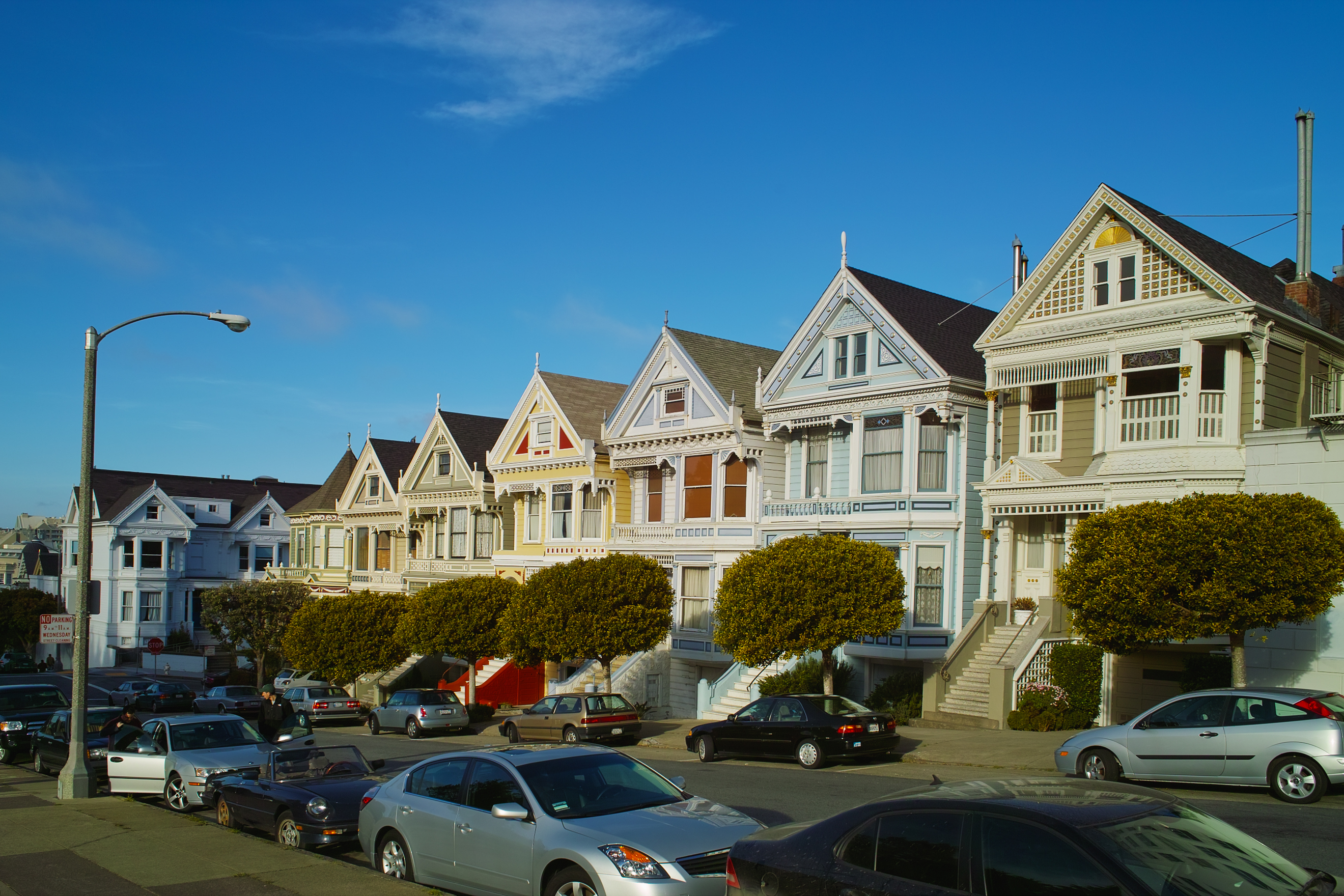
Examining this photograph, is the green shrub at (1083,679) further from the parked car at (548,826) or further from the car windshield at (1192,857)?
the car windshield at (1192,857)

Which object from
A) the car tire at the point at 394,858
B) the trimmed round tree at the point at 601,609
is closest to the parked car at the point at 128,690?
the trimmed round tree at the point at 601,609

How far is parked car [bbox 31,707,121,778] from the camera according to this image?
20.1 metres

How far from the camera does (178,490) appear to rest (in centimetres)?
7144

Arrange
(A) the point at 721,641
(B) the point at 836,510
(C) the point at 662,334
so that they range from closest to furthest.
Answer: (A) the point at 721,641, (B) the point at 836,510, (C) the point at 662,334

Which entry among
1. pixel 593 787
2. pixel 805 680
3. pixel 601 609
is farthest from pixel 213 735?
pixel 805 680

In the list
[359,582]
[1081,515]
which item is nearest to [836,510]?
[1081,515]

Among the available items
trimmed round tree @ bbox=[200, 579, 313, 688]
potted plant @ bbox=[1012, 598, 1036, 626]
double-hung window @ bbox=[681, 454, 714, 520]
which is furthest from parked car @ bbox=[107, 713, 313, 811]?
trimmed round tree @ bbox=[200, 579, 313, 688]

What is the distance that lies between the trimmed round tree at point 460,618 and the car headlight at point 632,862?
1124 inches

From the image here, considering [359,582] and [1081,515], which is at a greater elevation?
[1081,515]

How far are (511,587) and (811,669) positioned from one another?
13222 mm

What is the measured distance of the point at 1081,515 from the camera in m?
26.5

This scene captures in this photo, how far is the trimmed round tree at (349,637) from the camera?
41406 mm

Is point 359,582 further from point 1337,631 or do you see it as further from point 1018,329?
point 1337,631

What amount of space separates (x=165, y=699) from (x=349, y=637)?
676cm
